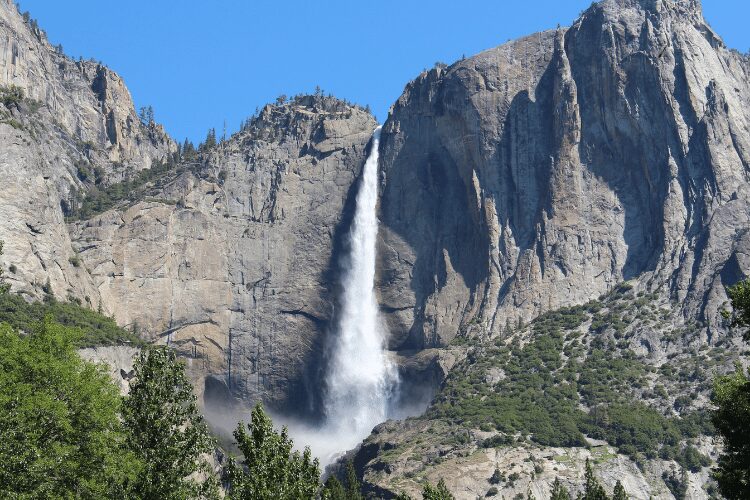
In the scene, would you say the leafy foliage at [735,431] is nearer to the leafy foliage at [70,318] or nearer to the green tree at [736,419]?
the green tree at [736,419]

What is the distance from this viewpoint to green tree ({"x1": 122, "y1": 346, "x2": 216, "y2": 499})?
47.0 m

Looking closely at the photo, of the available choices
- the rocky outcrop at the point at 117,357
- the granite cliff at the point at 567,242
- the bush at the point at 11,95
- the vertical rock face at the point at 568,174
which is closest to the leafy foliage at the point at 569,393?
the granite cliff at the point at 567,242

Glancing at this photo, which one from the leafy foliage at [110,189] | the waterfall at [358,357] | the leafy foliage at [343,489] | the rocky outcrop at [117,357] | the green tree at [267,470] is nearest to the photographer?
the green tree at [267,470]

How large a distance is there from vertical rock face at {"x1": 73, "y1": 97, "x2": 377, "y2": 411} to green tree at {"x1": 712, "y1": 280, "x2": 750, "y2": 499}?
10137 cm

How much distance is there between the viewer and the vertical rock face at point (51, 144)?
127750 millimetres

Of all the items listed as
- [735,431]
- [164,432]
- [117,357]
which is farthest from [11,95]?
[735,431]

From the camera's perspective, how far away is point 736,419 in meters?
47.6

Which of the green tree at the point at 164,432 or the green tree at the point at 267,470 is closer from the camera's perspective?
the green tree at the point at 267,470

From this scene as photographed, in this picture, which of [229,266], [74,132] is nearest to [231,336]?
[229,266]

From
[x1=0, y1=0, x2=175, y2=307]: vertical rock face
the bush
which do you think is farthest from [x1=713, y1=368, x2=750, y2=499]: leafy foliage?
the bush

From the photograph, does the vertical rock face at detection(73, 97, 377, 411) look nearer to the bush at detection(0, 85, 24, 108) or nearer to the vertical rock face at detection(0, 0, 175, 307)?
the vertical rock face at detection(0, 0, 175, 307)

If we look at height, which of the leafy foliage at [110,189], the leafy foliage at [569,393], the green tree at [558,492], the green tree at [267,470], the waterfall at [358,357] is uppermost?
the leafy foliage at [110,189]

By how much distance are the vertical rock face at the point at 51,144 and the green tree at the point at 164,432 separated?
76241 mm

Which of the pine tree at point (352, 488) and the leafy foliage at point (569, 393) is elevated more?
the leafy foliage at point (569, 393)
